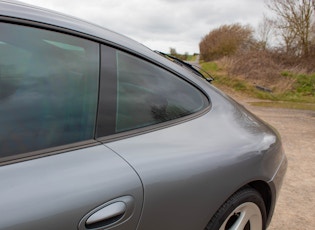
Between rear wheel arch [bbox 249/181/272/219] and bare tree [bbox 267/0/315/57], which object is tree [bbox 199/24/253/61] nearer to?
bare tree [bbox 267/0/315/57]

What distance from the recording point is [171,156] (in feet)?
5.19

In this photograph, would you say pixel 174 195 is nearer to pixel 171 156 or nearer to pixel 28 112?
pixel 171 156

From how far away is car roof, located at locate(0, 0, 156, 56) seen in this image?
1354 millimetres

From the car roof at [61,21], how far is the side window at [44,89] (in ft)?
0.15

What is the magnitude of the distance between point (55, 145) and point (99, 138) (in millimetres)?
190

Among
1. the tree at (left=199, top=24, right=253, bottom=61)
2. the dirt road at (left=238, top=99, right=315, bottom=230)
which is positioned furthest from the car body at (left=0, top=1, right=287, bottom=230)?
the tree at (left=199, top=24, right=253, bottom=61)

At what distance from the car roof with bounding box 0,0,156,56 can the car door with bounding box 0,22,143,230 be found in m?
0.04

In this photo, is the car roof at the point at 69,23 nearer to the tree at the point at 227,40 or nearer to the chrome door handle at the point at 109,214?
the chrome door handle at the point at 109,214

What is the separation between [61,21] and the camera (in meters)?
1.47

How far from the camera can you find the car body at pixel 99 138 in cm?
122

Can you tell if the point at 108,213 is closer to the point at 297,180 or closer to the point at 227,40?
the point at 297,180

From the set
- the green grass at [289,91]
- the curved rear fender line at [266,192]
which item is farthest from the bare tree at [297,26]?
the curved rear fender line at [266,192]

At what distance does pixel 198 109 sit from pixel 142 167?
0.64 m

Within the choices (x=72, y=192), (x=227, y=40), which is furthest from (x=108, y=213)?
(x=227, y=40)
